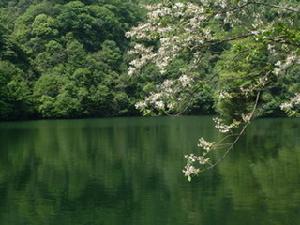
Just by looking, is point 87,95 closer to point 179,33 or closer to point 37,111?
point 37,111

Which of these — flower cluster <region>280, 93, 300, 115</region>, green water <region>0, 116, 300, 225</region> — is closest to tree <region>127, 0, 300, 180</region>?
flower cluster <region>280, 93, 300, 115</region>

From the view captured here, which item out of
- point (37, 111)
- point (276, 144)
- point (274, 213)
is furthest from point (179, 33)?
point (37, 111)

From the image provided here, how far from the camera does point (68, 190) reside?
78.0 ft

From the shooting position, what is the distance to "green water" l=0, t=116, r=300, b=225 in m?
18.5

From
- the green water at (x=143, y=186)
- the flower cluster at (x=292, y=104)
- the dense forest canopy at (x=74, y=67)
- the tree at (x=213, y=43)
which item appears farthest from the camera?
the dense forest canopy at (x=74, y=67)

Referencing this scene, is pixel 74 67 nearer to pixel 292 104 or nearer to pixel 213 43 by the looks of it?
pixel 292 104

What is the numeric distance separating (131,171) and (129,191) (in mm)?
5661

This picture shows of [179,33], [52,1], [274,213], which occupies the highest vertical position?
[52,1]

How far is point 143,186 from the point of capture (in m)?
24.2

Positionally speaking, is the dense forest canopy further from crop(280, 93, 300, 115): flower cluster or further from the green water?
crop(280, 93, 300, 115): flower cluster

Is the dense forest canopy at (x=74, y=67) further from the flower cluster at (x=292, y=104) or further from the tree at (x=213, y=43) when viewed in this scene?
the tree at (x=213, y=43)

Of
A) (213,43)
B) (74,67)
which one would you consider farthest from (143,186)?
(74,67)

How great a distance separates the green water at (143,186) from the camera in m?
18.5

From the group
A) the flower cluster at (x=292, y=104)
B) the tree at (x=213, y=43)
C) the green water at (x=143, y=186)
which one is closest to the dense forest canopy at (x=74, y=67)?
the green water at (x=143, y=186)
